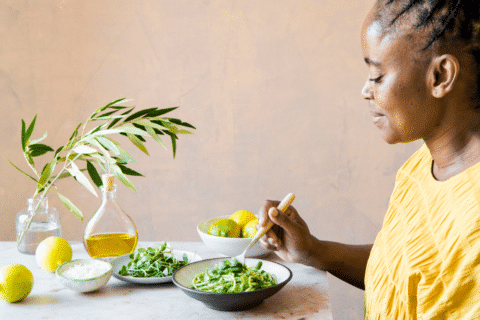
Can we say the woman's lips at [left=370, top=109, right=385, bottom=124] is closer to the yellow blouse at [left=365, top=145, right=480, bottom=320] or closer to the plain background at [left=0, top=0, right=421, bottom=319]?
the yellow blouse at [left=365, top=145, right=480, bottom=320]

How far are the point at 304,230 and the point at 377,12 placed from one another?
21.6 inches

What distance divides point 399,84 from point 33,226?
3.42ft

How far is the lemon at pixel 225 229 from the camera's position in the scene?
122cm

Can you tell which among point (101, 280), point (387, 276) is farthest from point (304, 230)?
point (101, 280)

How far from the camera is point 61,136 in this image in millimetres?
2285

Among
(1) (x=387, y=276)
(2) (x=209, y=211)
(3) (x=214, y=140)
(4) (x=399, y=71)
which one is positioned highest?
(4) (x=399, y=71)

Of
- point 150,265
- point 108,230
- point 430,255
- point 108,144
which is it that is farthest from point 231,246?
point 430,255

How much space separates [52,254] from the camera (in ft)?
3.77

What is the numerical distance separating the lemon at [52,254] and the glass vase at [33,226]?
0.13 meters

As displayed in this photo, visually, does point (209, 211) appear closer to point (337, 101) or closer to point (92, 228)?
point (337, 101)

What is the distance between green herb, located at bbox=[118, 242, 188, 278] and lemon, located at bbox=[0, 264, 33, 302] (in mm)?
200

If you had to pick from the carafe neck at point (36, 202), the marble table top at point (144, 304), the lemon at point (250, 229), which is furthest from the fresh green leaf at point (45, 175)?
the lemon at point (250, 229)

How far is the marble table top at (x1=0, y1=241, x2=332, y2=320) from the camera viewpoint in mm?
923

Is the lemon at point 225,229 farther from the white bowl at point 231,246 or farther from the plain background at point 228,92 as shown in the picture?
the plain background at point 228,92
